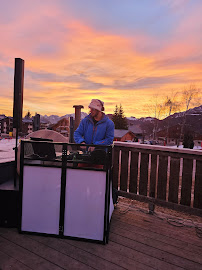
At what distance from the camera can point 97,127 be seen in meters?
3.17

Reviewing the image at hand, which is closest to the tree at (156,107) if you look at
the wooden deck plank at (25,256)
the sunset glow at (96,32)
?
the sunset glow at (96,32)

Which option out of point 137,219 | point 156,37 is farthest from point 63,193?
point 156,37

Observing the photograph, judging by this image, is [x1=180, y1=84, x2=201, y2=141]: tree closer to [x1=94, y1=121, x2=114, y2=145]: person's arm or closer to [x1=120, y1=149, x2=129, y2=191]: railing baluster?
[x1=120, y1=149, x2=129, y2=191]: railing baluster

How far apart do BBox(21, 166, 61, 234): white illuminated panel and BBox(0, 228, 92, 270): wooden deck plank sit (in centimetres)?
18

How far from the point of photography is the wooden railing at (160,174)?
3.22m

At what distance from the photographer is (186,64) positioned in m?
10.8

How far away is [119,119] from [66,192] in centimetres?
5697

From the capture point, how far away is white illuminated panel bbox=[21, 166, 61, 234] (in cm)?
250

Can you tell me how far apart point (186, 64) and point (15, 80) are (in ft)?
34.0

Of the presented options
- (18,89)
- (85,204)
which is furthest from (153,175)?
(18,89)

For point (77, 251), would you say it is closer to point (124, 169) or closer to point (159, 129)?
point (124, 169)

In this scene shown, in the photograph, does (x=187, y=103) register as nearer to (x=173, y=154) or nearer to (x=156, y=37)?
(x=156, y=37)

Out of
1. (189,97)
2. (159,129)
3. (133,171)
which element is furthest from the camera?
(159,129)

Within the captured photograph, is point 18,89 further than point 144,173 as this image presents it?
No
